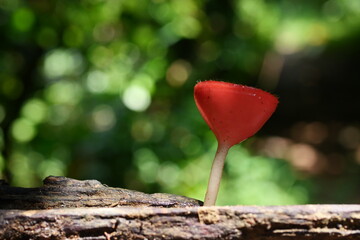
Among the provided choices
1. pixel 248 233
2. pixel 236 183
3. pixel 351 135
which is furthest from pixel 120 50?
pixel 351 135

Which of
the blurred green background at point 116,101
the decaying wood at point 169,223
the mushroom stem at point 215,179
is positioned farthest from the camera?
the blurred green background at point 116,101

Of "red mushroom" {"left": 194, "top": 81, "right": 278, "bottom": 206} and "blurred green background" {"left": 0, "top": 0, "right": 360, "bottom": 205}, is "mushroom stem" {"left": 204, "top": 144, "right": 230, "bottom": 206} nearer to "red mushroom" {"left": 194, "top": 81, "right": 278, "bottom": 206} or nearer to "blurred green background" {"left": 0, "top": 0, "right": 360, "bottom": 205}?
"red mushroom" {"left": 194, "top": 81, "right": 278, "bottom": 206}

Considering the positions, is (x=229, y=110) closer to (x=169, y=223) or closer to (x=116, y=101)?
(x=169, y=223)

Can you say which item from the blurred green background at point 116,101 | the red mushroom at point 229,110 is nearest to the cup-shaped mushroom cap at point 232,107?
the red mushroom at point 229,110

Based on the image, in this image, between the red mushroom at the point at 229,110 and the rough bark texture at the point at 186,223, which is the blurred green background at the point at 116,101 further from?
the rough bark texture at the point at 186,223

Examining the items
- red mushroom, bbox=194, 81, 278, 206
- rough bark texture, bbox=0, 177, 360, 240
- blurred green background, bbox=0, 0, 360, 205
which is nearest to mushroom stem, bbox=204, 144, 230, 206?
red mushroom, bbox=194, 81, 278, 206

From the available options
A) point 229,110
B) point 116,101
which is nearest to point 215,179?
point 229,110
